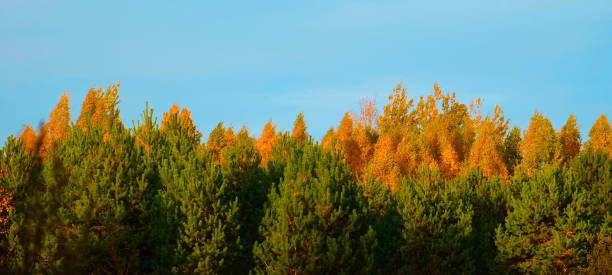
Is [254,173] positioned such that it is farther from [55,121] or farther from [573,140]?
[573,140]

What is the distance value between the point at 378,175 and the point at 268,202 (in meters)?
22.3

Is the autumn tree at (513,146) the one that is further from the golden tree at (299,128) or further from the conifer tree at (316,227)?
the conifer tree at (316,227)

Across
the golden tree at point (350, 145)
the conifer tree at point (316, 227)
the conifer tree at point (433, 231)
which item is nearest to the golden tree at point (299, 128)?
the golden tree at point (350, 145)

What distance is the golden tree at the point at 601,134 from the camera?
51.7 meters

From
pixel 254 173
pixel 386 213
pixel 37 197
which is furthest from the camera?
pixel 386 213

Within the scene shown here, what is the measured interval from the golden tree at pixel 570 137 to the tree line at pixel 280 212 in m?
21.6

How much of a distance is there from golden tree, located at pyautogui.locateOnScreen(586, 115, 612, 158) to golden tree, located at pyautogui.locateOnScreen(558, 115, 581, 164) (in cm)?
106

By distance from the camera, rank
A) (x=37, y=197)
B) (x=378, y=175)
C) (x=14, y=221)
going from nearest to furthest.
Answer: (x=37, y=197)
(x=14, y=221)
(x=378, y=175)

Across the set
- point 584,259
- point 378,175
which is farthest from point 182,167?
point 378,175

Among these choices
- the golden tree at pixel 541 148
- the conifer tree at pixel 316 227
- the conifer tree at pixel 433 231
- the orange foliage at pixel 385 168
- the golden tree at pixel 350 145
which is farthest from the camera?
the golden tree at pixel 350 145

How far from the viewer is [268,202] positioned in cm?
2306

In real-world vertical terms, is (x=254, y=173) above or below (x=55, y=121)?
below

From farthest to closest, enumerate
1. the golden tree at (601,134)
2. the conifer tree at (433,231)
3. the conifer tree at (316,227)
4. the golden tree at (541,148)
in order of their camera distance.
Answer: the golden tree at (601,134) < the golden tree at (541,148) < the conifer tree at (433,231) < the conifer tree at (316,227)

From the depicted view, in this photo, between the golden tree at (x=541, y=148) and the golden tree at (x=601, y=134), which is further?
the golden tree at (x=601, y=134)
